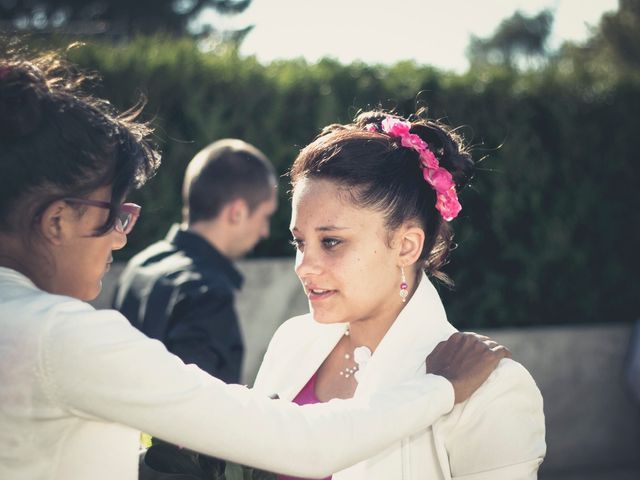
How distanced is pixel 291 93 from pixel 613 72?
2972mm

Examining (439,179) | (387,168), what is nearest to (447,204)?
(439,179)

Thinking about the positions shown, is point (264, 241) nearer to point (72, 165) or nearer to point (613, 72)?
point (613, 72)

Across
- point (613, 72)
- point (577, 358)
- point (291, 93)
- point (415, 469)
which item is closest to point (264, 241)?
point (291, 93)

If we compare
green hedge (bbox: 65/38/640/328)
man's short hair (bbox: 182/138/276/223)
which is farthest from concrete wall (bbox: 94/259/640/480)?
man's short hair (bbox: 182/138/276/223)

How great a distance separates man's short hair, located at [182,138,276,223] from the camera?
4496 mm

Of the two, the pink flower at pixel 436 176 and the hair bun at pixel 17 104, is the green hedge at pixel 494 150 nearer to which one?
the pink flower at pixel 436 176

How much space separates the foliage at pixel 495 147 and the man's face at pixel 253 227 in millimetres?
1385

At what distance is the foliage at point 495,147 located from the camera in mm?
5957

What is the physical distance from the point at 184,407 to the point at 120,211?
1.85 ft

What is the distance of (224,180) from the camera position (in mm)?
4531

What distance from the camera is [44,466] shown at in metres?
1.84

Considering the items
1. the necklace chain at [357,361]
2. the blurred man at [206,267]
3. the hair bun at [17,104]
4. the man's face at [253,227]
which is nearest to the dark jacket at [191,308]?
the blurred man at [206,267]

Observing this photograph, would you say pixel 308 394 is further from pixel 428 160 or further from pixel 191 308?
pixel 191 308

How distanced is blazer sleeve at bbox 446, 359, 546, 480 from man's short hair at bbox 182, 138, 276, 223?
242cm
